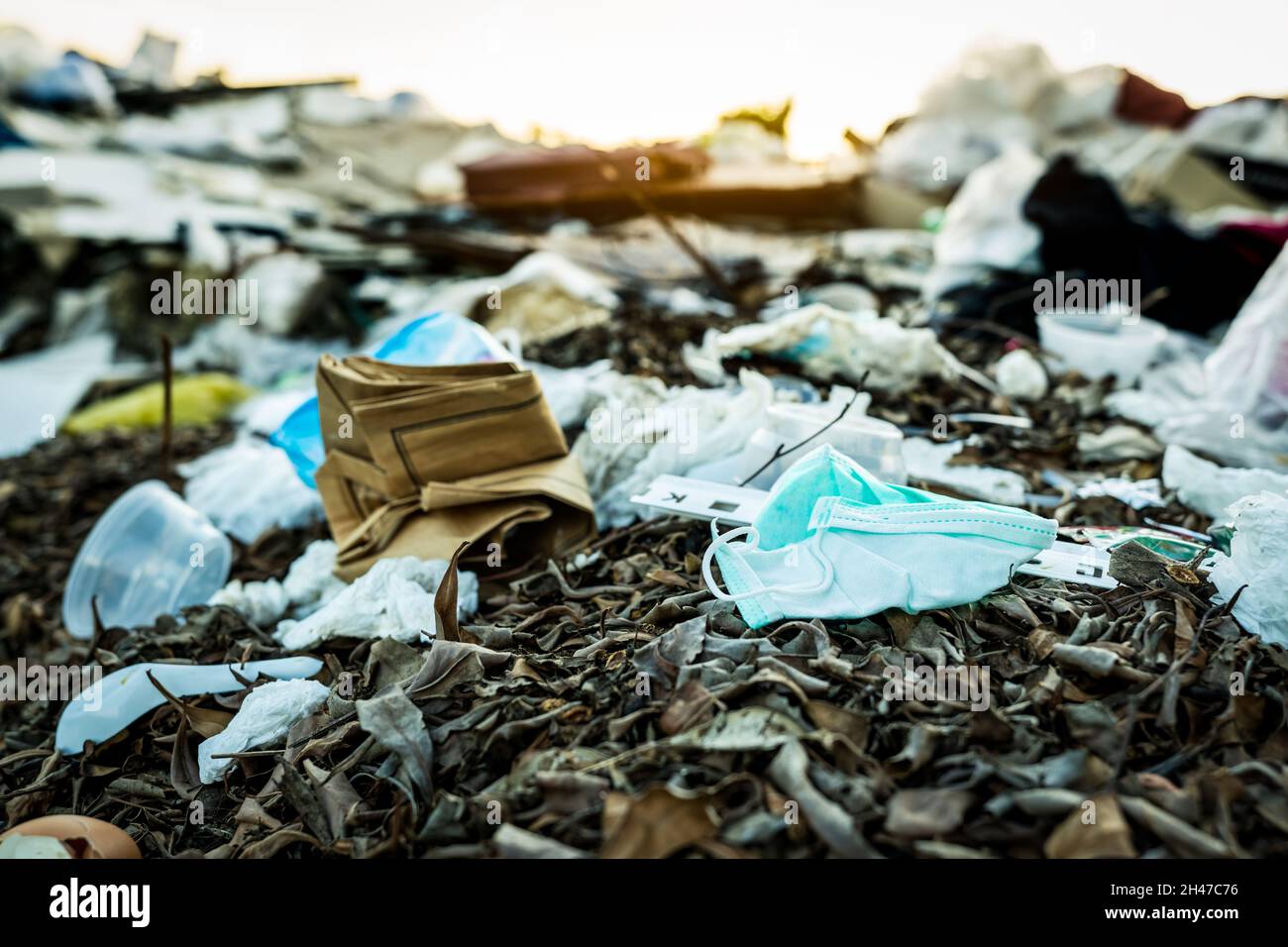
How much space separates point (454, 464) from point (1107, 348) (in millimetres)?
2830

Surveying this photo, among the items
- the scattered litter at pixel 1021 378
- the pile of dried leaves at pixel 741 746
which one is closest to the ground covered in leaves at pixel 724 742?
the pile of dried leaves at pixel 741 746

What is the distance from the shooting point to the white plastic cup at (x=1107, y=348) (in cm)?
395

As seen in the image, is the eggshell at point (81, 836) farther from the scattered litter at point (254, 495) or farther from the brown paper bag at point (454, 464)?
the scattered litter at point (254, 495)

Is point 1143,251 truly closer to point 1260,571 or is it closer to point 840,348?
point 840,348

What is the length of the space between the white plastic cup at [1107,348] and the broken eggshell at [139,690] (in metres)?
3.33

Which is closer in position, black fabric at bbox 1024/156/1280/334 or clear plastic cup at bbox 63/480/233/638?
clear plastic cup at bbox 63/480/233/638

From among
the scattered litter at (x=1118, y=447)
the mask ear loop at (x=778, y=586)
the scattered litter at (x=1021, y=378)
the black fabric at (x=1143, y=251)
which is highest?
the black fabric at (x=1143, y=251)

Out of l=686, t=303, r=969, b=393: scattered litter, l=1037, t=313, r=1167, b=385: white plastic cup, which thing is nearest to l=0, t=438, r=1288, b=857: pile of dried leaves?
l=686, t=303, r=969, b=393: scattered litter

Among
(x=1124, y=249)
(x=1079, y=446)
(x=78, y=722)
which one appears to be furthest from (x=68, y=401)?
(x=1124, y=249)

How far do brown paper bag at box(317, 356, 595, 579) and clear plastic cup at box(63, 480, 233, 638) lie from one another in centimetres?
68

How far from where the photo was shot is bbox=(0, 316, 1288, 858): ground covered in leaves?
56.2 inches

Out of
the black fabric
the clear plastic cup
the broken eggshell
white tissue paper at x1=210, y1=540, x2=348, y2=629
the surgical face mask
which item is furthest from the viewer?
the black fabric

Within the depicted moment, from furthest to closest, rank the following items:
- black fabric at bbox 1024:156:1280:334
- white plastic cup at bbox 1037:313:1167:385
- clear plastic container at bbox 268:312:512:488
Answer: black fabric at bbox 1024:156:1280:334
white plastic cup at bbox 1037:313:1167:385
clear plastic container at bbox 268:312:512:488

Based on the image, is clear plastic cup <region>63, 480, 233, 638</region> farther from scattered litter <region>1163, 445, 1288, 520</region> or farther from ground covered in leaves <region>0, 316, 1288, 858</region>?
scattered litter <region>1163, 445, 1288, 520</region>
